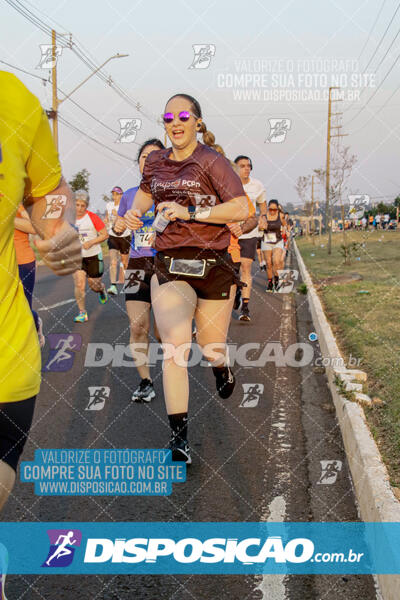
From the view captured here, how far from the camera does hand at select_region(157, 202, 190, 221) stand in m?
4.05

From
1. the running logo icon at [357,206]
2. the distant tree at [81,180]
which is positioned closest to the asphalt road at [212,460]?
the running logo icon at [357,206]

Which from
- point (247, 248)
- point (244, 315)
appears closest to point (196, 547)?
point (244, 315)

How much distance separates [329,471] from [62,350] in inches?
179

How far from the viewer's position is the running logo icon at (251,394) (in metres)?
5.81

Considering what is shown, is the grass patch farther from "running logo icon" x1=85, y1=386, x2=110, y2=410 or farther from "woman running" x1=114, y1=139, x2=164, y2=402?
"running logo icon" x1=85, y1=386, x2=110, y2=410

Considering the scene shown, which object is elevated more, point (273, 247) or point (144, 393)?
point (273, 247)

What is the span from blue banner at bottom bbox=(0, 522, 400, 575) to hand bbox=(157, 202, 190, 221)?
1.72 meters

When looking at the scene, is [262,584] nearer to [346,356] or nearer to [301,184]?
[346,356]

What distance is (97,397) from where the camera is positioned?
19.8 ft

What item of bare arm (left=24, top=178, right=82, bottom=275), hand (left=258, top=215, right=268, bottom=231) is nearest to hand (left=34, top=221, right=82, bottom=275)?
bare arm (left=24, top=178, right=82, bottom=275)

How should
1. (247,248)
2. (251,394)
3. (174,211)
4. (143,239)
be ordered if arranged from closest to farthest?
1. (174,211)
2. (143,239)
3. (251,394)
4. (247,248)

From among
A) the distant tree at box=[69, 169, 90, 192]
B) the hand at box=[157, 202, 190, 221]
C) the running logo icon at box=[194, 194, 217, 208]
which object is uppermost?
the running logo icon at box=[194, 194, 217, 208]

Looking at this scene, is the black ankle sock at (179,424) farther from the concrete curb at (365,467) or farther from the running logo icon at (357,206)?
the running logo icon at (357,206)

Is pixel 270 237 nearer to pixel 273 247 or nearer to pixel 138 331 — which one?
pixel 273 247
